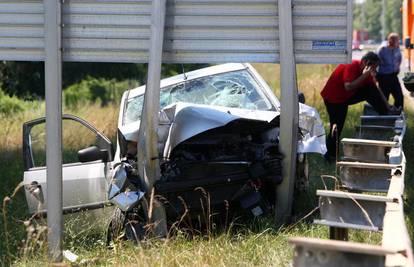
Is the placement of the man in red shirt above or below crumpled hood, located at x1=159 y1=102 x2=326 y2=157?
above

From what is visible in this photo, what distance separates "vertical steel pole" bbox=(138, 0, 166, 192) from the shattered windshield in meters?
1.50

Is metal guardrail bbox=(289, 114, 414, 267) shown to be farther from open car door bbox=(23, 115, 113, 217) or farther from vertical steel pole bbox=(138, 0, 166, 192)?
open car door bbox=(23, 115, 113, 217)

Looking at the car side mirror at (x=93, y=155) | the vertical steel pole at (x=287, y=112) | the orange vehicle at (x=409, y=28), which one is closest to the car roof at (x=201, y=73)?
the car side mirror at (x=93, y=155)

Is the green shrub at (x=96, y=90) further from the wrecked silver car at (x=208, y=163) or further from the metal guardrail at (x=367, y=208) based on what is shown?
the wrecked silver car at (x=208, y=163)

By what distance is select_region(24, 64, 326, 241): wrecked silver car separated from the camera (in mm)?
7234

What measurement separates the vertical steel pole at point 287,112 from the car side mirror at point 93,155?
1836 millimetres

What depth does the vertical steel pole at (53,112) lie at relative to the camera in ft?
21.5

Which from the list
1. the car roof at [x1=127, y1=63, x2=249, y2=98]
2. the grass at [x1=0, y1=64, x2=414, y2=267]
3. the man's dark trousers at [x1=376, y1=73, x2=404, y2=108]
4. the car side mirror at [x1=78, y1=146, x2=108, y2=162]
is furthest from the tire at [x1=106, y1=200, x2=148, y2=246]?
the man's dark trousers at [x1=376, y1=73, x2=404, y2=108]

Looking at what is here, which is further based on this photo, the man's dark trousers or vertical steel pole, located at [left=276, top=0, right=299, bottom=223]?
the man's dark trousers

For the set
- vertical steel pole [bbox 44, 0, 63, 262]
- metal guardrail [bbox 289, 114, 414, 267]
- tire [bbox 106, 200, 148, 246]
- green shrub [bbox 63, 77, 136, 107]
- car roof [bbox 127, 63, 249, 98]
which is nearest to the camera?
metal guardrail [bbox 289, 114, 414, 267]

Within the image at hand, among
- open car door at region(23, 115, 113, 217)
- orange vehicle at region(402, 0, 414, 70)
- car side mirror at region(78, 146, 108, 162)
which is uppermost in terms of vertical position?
orange vehicle at region(402, 0, 414, 70)

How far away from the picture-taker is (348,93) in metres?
10.3

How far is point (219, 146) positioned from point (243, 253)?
6.43 ft

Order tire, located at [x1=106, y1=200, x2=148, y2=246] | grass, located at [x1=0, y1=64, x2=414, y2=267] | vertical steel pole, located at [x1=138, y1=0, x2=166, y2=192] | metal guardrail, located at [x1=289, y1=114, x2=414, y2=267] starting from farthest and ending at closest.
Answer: tire, located at [x1=106, y1=200, x2=148, y2=246]
vertical steel pole, located at [x1=138, y1=0, x2=166, y2=192]
grass, located at [x1=0, y1=64, x2=414, y2=267]
metal guardrail, located at [x1=289, y1=114, x2=414, y2=267]
